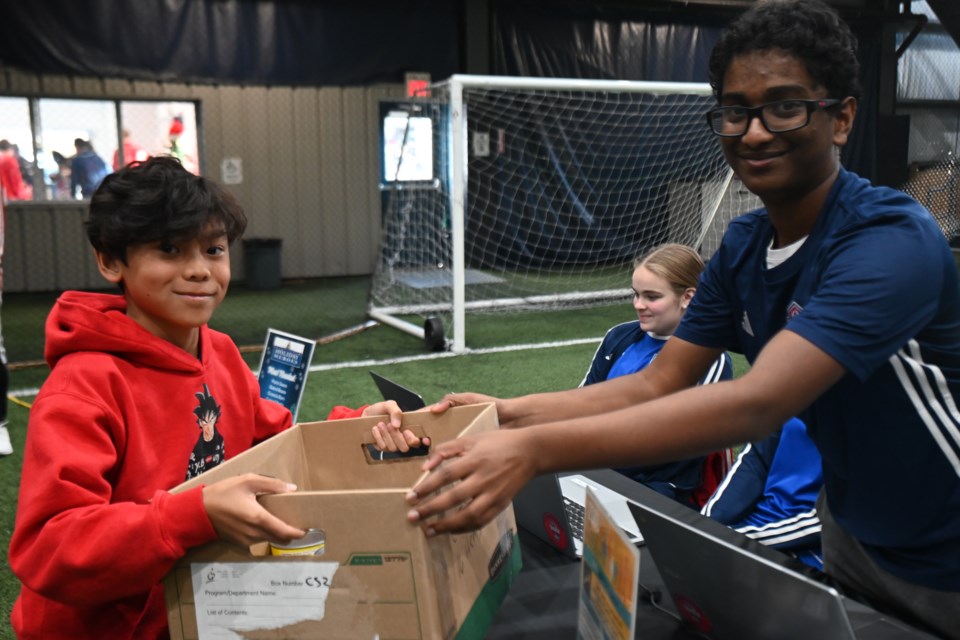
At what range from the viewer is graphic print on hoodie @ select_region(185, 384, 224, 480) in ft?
4.37

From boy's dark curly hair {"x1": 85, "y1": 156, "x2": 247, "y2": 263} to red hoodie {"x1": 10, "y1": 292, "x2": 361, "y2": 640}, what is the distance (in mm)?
116

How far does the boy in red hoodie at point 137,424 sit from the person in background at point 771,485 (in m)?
0.96

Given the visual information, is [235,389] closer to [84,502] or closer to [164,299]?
[164,299]

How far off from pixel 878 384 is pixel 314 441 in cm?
81

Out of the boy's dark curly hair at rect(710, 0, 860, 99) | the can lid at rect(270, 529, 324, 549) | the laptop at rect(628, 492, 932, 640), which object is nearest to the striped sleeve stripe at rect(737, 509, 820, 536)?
the laptop at rect(628, 492, 932, 640)

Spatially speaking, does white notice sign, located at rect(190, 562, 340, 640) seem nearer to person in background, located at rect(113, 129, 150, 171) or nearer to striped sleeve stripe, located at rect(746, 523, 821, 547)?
striped sleeve stripe, located at rect(746, 523, 821, 547)

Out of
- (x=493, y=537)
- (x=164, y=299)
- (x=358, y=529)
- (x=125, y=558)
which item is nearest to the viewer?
(x=358, y=529)

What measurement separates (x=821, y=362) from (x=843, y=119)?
Answer: 1.30 ft

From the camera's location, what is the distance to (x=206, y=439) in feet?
4.50

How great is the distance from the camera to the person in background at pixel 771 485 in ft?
6.49

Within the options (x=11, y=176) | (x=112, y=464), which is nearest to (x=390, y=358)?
(x=112, y=464)

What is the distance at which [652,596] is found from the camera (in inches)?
47.8

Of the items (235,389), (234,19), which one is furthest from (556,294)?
(235,389)

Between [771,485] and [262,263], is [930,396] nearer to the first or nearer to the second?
[771,485]
